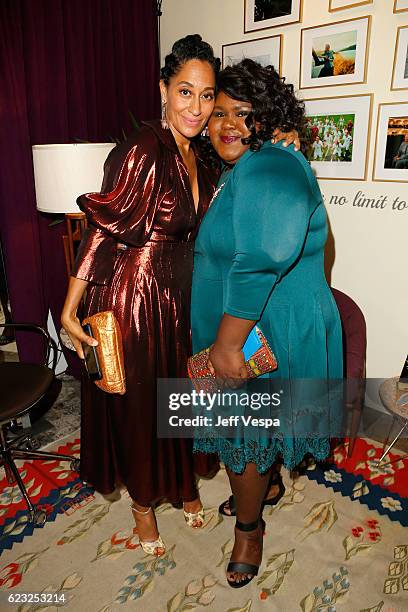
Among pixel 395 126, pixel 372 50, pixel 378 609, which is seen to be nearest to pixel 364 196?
pixel 395 126

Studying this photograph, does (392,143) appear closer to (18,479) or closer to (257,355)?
(257,355)

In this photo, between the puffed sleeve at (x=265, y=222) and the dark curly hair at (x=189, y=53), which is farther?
the dark curly hair at (x=189, y=53)

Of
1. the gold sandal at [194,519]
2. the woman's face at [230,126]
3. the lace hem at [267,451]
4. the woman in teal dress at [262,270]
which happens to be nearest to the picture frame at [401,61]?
the woman in teal dress at [262,270]

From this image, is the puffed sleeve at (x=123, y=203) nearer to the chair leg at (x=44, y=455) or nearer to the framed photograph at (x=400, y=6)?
the chair leg at (x=44, y=455)

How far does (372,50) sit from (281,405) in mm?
1844

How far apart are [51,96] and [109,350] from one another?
1.79 metres

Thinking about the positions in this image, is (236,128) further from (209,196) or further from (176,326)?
(176,326)

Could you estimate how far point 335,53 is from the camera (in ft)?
7.82

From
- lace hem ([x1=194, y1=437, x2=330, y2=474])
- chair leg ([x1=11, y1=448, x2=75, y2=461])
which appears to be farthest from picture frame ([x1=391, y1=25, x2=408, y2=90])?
chair leg ([x1=11, y1=448, x2=75, y2=461])

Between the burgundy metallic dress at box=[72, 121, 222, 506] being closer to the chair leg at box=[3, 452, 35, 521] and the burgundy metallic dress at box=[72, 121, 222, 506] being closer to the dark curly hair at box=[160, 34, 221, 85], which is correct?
the dark curly hair at box=[160, 34, 221, 85]

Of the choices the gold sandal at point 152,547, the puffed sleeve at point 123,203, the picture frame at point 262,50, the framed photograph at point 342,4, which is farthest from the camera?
the picture frame at point 262,50

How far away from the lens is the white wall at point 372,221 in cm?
225

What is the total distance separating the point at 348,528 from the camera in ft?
6.50

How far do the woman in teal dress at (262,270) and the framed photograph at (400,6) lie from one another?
3.88 ft
